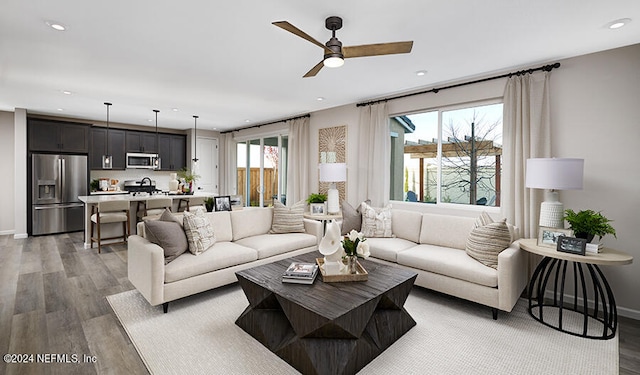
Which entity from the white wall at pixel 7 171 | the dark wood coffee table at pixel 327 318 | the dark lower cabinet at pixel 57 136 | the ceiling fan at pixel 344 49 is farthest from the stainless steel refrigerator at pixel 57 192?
the ceiling fan at pixel 344 49

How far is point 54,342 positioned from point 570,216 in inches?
173

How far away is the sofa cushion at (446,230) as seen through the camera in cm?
342

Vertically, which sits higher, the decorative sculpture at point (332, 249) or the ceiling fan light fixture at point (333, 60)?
the ceiling fan light fixture at point (333, 60)

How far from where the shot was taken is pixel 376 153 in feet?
15.4

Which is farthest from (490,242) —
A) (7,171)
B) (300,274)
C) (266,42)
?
(7,171)

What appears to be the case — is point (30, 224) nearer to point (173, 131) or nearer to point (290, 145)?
point (173, 131)

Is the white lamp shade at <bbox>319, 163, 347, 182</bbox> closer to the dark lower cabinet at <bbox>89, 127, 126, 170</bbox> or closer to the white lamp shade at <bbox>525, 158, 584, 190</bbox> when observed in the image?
the white lamp shade at <bbox>525, 158, 584, 190</bbox>

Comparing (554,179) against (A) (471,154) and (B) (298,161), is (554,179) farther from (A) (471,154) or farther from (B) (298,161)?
(B) (298,161)

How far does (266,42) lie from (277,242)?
2.29 meters

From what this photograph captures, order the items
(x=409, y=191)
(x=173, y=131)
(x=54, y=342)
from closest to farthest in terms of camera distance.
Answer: (x=54, y=342), (x=409, y=191), (x=173, y=131)

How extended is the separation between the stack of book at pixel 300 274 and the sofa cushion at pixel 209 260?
97 cm

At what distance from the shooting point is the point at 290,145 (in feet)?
20.6

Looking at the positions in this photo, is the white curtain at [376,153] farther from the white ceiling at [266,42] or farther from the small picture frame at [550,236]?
the small picture frame at [550,236]

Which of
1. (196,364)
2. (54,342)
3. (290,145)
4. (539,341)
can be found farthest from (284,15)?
(290,145)
